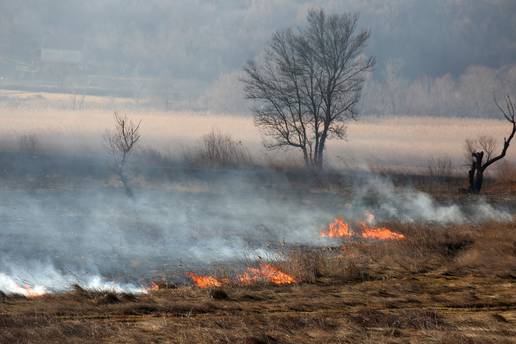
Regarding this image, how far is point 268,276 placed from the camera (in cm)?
1770

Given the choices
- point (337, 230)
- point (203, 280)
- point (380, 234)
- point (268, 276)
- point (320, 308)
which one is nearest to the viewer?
point (320, 308)

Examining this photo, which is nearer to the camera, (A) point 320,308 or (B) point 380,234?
(A) point 320,308

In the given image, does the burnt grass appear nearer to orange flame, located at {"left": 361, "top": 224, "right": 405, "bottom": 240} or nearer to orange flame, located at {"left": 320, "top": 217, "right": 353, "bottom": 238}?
orange flame, located at {"left": 361, "top": 224, "right": 405, "bottom": 240}

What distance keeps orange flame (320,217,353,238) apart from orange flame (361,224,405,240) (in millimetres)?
692

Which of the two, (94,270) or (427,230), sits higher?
(427,230)

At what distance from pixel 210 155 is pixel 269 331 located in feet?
121

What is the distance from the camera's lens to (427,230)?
25109 mm

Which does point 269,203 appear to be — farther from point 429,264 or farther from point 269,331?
point 269,331

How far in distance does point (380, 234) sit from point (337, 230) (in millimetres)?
3029

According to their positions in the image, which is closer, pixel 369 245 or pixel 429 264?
pixel 429 264

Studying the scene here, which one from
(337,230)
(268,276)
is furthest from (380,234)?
(268,276)

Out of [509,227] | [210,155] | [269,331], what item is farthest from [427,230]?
[210,155]

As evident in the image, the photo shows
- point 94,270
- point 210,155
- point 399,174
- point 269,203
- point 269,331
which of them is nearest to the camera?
point 269,331

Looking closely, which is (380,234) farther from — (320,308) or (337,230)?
(320,308)
